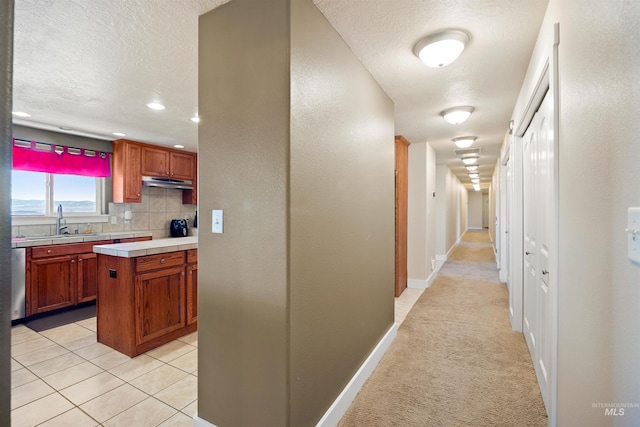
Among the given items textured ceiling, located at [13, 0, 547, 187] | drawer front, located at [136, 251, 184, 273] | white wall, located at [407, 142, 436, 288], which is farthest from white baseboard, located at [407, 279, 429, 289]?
drawer front, located at [136, 251, 184, 273]

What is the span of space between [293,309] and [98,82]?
8.81 feet

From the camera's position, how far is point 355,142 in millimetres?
2141

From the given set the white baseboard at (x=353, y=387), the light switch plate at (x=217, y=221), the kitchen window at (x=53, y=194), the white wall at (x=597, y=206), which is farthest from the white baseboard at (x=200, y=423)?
the kitchen window at (x=53, y=194)

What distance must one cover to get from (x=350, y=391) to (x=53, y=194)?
188 inches

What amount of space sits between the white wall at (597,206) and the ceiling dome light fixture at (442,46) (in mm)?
517

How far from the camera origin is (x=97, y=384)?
2234 mm

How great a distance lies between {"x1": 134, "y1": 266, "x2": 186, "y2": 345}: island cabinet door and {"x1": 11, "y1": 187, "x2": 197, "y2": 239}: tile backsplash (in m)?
2.60

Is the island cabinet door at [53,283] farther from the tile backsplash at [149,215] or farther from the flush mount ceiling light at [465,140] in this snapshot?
the flush mount ceiling light at [465,140]

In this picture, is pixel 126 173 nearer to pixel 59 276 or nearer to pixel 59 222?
pixel 59 222

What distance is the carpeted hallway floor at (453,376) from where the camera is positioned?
1855mm

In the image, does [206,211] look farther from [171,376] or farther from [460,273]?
[460,273]

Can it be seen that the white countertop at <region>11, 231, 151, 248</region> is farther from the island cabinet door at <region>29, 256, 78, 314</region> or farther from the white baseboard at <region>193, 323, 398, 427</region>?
the white baseboard at <region>193, 323, 398, 427</region>

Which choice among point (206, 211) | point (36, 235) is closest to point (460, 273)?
point (206, 211)

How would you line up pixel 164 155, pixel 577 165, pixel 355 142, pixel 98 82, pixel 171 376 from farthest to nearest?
pixel 164 155, pixel 98 82, pixel 171 376, pixel 355 142, pixel 577 165
